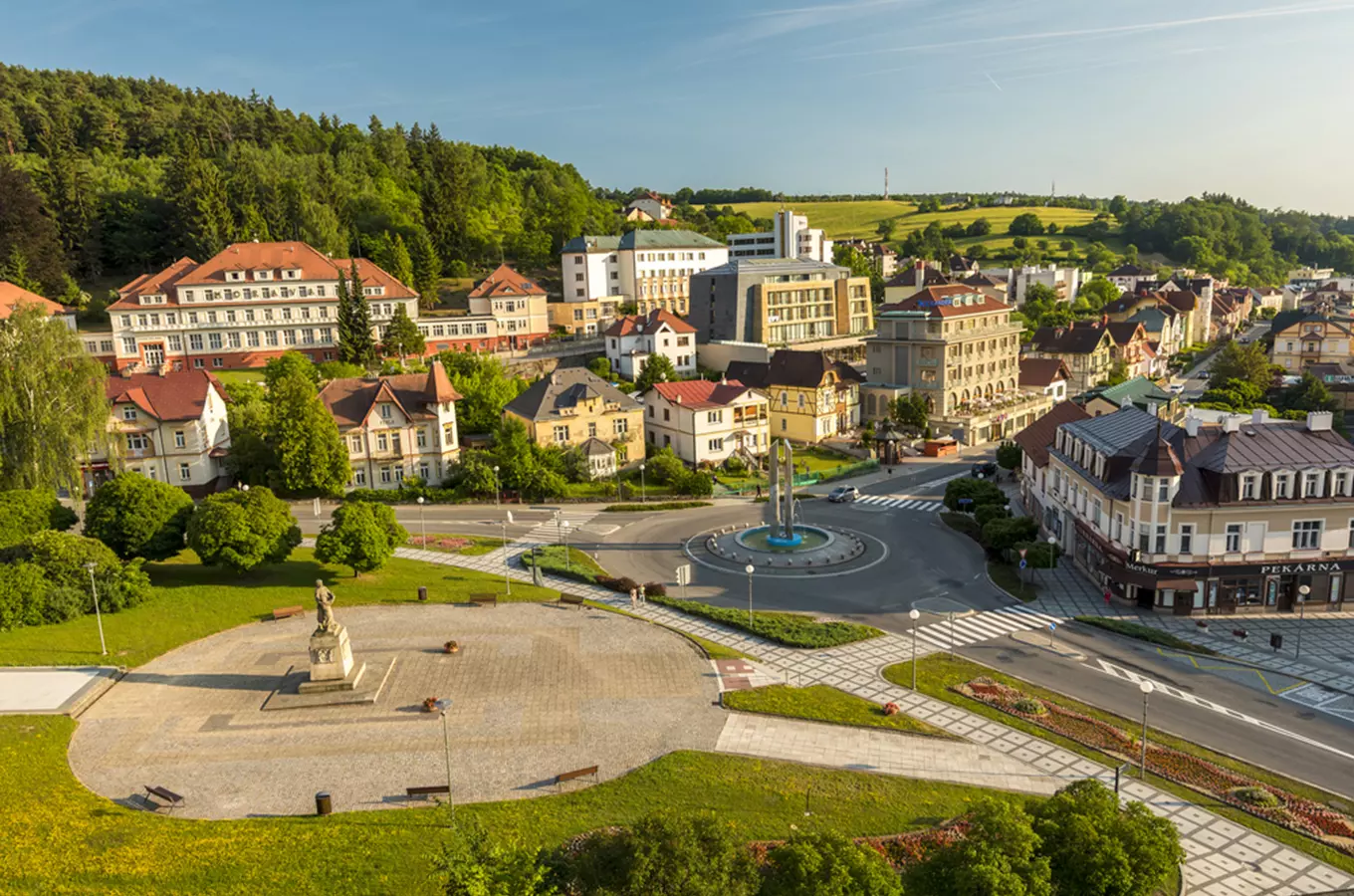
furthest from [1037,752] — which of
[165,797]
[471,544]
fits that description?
[471,544]

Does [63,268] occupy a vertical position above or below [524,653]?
above

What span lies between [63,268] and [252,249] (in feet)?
89.6

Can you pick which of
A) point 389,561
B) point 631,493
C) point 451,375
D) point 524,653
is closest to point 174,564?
point 389,561

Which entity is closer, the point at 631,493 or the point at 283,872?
the point at 283,872

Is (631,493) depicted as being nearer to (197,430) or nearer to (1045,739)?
(197,430)

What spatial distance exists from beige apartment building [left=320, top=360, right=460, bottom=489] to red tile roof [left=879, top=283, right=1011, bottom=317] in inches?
1999

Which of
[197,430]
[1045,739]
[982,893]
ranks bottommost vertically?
[1045,739]

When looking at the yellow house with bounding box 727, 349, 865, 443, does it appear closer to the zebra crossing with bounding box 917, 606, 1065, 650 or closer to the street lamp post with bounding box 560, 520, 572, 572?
the street lamp post with bounding box 560, 520, 572, 572

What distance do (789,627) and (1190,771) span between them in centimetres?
1727

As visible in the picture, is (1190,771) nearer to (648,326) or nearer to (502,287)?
(648,326)

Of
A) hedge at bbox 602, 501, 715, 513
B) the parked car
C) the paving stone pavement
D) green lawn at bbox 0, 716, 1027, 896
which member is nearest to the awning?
the paving stone pavement

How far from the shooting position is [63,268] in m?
100

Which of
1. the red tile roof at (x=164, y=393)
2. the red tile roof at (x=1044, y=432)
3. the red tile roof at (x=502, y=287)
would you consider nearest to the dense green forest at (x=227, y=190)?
the red tile roof at (x=502, y=287)

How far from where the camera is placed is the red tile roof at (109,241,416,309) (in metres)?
86.4
